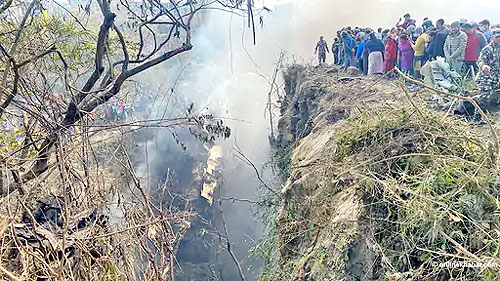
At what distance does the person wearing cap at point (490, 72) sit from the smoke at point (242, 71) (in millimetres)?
16595

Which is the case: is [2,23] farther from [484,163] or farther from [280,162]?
[280,162]

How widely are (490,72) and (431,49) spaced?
94.8 inches

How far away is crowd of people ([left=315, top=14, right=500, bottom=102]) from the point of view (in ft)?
23.4

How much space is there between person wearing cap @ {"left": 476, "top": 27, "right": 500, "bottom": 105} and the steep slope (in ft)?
8.72

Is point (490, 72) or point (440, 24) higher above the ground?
point (440, 24)

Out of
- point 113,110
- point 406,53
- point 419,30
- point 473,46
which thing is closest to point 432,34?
point 406,53

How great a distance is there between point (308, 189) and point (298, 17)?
30.3 meters

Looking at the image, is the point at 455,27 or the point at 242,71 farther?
the point at 242,71

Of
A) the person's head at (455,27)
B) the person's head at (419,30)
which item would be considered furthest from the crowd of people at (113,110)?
the person's head at (419,30)

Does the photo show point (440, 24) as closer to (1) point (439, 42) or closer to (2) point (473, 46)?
(1) point (439, 42)

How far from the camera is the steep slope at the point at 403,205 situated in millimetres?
3088

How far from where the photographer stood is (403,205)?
342cm

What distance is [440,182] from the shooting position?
3.38 m

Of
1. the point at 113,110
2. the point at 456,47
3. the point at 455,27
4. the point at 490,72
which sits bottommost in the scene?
the point at 490,72
